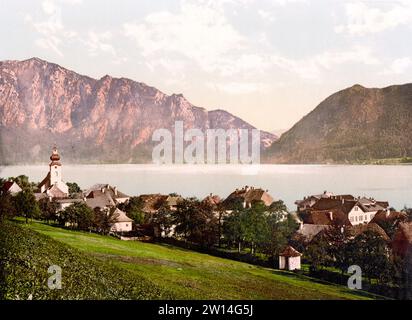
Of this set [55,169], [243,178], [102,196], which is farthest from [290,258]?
[55,169]

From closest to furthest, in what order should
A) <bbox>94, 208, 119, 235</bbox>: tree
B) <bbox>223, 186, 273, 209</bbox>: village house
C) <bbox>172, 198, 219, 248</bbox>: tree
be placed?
<bbox>94, 208, 119, 235</bbox>: tree < <bbox>223, 186, 273, 209</bbox>: village house < <bbox>172, 198, 219, 248</bbox>: tree

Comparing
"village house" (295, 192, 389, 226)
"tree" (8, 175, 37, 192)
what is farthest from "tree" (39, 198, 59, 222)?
"village house" (295, 192, 389, 226)

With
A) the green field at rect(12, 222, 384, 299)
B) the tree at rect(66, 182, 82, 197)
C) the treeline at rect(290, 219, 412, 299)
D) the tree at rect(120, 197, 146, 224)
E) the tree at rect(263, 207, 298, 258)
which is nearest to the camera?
the green field at rect(12, 222, 384, 299)

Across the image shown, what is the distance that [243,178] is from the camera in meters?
9.62

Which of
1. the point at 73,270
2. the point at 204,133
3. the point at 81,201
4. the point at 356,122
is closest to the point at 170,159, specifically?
the point at 204,133

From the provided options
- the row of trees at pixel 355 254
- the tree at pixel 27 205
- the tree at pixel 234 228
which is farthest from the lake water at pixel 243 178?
the row of trees at pixel 355 254

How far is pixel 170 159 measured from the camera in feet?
31.8

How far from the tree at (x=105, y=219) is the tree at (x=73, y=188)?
483mm

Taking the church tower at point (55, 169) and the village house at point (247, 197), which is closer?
the church tower at point (55, 169)

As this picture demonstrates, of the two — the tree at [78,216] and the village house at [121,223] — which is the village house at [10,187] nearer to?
the tree at [78,216]

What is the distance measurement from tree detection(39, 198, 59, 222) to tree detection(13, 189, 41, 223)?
0.33 ft

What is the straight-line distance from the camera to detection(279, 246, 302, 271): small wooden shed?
9828 millimetres

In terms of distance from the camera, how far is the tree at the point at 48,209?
950 centimetres

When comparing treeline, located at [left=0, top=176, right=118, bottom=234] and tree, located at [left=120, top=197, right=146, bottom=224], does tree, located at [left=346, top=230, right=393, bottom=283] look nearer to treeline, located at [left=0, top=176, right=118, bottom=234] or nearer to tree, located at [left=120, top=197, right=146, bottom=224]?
tree, located at [left=120, top=197, right=146, bottom=224]
